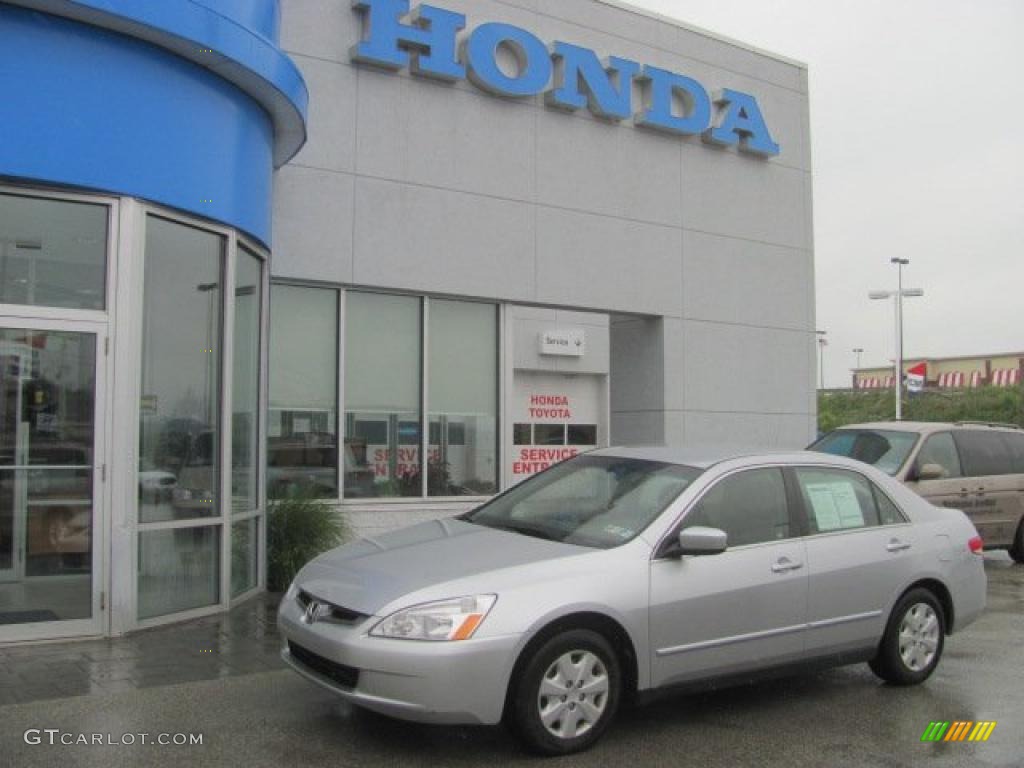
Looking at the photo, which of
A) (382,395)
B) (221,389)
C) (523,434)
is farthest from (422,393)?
(221,389)

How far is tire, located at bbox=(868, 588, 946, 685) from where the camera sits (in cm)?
651

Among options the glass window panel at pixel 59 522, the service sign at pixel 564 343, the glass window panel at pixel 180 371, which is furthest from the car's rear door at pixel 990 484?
the glass window panel at pixel 59 522

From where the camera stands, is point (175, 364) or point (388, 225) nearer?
point (175, 364)

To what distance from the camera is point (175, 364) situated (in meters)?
8.02

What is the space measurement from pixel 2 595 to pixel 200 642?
1400 millimetres

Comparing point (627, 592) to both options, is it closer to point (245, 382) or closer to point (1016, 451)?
point (245, 382)

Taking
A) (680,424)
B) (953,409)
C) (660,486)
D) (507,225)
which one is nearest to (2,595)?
(660,486)

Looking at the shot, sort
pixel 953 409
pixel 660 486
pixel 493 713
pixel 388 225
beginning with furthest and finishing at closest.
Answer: pixel 953 409
pixel 388 225
pixel 660 486
pixel 493 713

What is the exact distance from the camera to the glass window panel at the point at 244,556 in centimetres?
874

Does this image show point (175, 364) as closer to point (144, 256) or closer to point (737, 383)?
point (144, 256)

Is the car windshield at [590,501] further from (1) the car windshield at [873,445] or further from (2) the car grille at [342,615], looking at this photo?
(1) the car windshield at [873,445]

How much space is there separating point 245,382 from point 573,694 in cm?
499

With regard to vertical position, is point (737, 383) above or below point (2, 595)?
above

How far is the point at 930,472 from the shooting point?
11430mm
